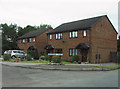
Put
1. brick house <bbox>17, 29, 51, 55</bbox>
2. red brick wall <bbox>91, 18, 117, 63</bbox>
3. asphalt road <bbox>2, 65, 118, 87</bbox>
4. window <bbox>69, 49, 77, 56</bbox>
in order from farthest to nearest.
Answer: brick house <bbox>17, 29, 51, 55</bbox>
window <bbox>69, 49, 77, 56</bbox>
red brick wall <bbox>91, 18, 117, 63</bbox>
asphalt road <bbox>2, 65, 118, 87</bbox>

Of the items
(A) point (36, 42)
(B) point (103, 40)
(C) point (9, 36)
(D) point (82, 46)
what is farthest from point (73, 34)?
(C) point (9, 36)

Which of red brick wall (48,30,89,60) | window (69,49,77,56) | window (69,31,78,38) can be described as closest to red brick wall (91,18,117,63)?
red brick wall (48,30,89,60)

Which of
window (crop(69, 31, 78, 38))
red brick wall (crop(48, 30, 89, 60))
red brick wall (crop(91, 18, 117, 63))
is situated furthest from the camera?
window (crop(69, 31, 78, 38))

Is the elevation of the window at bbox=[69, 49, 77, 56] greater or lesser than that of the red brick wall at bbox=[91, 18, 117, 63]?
lesser

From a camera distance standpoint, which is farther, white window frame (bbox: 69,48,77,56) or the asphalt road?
white window frame (bbox: 69,48,77,56)

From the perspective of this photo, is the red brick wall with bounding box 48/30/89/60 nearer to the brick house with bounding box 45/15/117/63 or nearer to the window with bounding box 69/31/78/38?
the brick house with bounding box 45/15/117/63

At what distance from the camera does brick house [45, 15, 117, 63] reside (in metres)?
24.8

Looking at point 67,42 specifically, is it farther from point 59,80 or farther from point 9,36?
point 9,36

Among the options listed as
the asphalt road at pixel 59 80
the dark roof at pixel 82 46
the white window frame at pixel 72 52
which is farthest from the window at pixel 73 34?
the asphalt road at pixel 59 80

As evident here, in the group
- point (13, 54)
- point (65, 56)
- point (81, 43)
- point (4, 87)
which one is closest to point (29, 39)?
point (13, 54)

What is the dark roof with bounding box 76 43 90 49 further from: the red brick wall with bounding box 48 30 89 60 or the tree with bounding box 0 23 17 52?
the tree with bounding box 0 23 17 52

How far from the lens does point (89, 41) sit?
24.8 m

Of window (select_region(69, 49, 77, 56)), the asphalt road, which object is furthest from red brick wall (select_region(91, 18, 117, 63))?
Answer: the asphalt road

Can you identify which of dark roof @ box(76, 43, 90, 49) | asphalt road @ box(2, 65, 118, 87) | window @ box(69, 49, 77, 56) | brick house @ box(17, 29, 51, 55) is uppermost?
brick house @ box(17, 29, 51, 55)
